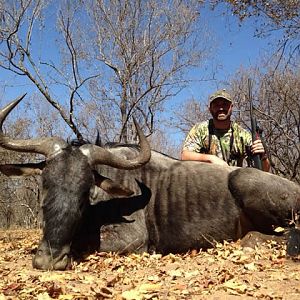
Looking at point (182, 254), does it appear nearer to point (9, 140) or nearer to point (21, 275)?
point (21, 275)

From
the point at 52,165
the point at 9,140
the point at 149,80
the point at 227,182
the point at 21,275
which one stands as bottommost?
the point at 21,275

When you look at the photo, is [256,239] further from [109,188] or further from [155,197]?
[109,188]

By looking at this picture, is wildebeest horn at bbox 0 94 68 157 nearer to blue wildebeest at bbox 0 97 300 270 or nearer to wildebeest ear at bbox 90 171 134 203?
blue wildebeest at bbox 0 97 300 270

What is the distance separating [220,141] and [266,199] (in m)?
1.86

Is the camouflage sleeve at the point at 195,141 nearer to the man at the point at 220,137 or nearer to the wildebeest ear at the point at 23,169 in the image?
the man at the point at 220,137

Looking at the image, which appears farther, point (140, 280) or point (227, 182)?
point (227, 182)

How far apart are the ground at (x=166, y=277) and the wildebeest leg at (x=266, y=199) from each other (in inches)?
15.4

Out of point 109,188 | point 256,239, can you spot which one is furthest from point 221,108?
point 109,188

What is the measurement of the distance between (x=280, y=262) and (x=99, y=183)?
204 centimetres

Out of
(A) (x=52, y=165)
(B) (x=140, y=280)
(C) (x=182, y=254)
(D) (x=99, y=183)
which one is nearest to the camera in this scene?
(B) (x=140, y=280)

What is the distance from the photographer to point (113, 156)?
479cm

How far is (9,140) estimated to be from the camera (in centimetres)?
486

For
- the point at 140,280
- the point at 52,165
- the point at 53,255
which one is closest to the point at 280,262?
the point at 140,280

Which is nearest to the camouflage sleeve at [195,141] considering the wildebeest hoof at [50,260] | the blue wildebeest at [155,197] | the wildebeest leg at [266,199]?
the blue wildebeest at [155,197]
